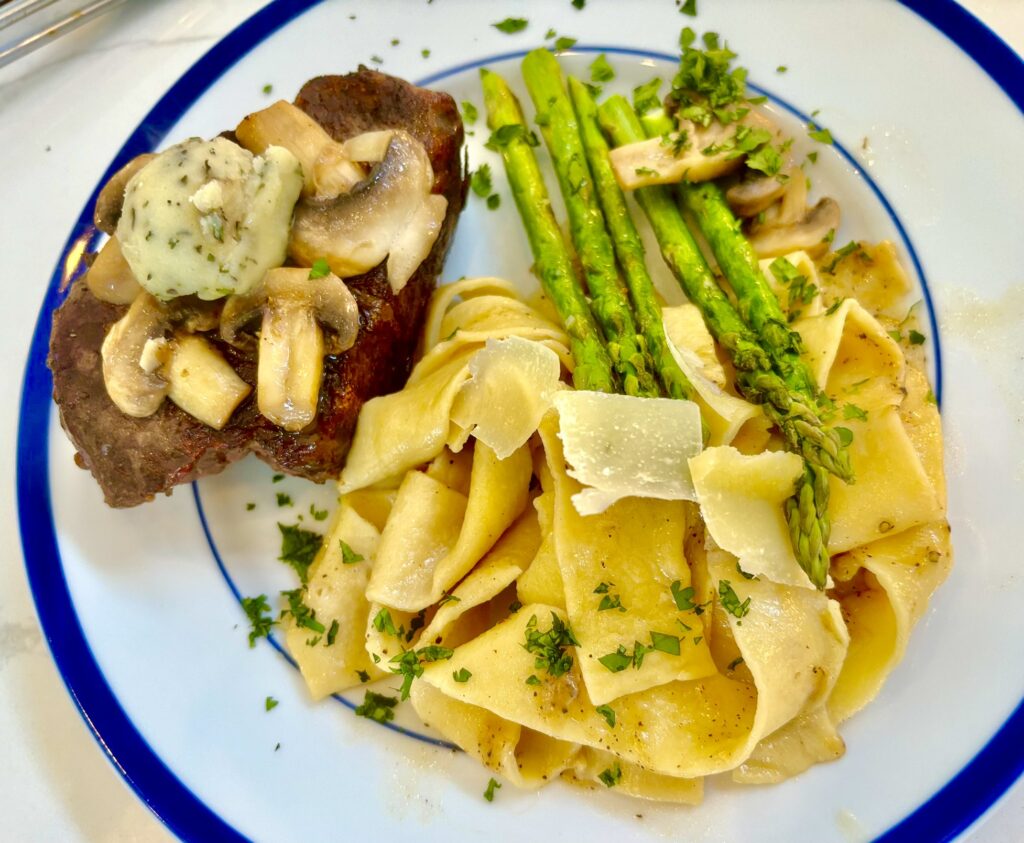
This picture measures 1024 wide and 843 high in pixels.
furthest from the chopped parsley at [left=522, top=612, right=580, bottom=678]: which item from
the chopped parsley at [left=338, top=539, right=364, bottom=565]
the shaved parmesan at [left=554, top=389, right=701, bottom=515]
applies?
the chopped parsley at [left=338, top=539, right=364, bottom=565]

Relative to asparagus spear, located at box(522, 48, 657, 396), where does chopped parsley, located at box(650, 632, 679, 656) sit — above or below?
below

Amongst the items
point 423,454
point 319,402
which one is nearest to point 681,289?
point 423,454

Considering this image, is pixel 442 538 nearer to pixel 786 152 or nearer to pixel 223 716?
pixel 223 716

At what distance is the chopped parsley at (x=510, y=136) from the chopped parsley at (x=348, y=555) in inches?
90.1

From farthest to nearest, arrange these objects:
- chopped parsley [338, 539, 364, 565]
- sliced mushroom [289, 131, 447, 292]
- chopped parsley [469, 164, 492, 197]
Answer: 1. chopped parsley [469, 164, 492, 197]
2. chopped parsley [338, 539, 364, 565]
3. sliced mushroom [289, 131, 447, 292]

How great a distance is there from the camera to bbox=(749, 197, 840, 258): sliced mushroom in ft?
12.6

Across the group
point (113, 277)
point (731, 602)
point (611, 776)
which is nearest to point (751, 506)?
point (731, 602)

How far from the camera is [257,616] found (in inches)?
145

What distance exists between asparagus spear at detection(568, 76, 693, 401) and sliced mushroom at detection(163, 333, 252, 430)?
6.17 feet

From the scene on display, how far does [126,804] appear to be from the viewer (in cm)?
362

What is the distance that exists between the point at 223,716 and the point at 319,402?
153cm

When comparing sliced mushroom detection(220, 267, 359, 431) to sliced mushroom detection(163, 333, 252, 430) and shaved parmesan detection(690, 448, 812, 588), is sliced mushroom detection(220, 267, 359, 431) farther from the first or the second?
shaved parmesan detection(690, 448, 812, 588)

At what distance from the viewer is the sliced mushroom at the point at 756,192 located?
3.83m

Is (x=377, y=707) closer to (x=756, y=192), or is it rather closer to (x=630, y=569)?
(x=630, y=569)
